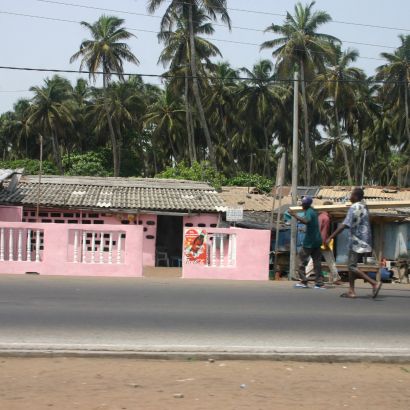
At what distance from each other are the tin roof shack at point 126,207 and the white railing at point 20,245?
10773mm

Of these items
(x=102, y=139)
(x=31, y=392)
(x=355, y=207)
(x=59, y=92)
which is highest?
(x=59, y=92)

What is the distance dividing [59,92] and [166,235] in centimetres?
3352

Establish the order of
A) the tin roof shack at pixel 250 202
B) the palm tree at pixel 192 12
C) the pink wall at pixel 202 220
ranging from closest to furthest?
the pink wall at pixel 202 220 < the tin roof shack at pixel 250 202 < the palm tree at pixel 192 12

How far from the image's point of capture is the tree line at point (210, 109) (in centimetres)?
4356

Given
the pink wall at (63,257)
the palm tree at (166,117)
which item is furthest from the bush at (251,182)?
the pink wall at (63,257)

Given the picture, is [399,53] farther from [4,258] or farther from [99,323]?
[99,323]

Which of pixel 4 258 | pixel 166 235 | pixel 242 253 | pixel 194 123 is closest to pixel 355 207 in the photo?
pixel 242 253

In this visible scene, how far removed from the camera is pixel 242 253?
13438 mm

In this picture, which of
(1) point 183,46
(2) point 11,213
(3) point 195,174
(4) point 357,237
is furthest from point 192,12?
(4) point 357,237

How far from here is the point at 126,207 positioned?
2509 centimetres

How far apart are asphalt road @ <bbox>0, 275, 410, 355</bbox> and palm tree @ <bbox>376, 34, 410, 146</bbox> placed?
40535 millimetres

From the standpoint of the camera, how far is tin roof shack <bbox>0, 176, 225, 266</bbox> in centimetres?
2494

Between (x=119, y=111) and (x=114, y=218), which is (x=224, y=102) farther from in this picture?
(x=114, y=218)

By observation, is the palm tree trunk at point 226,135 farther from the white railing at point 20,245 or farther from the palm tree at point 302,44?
the white railing at point 20,245
